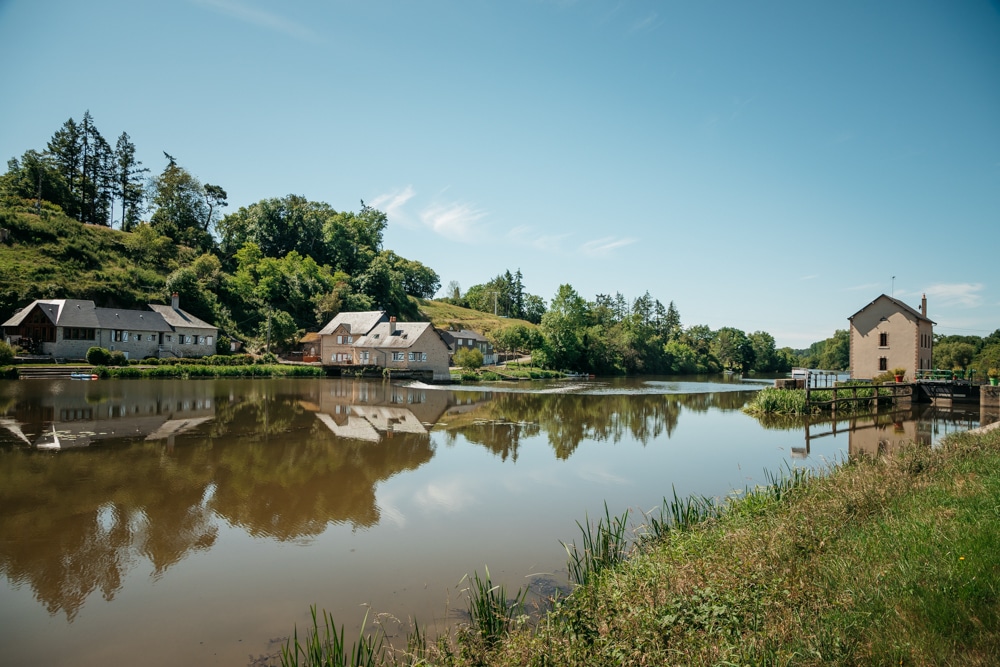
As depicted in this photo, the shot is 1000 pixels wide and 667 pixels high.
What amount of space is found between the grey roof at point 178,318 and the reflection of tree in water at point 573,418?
1280 inches

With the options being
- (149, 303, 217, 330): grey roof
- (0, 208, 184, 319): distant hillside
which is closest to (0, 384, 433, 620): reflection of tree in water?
(149, 303, 217, 330): grey roof

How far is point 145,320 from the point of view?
47.8 metres

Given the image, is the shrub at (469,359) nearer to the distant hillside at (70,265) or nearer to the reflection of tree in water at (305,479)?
the distant hillside at (70,265)

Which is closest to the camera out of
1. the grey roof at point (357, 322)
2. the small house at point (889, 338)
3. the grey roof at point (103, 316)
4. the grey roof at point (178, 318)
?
the small house at point (889, 338)

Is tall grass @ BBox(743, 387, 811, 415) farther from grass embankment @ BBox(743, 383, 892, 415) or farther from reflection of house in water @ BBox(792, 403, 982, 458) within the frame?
reflection of house in water @ BBox(792, 403, 982, 458)

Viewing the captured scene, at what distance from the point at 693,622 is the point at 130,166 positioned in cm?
9951

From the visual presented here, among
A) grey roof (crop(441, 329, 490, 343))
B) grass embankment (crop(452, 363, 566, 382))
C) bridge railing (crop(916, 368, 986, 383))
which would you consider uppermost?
grey roof (crop(441, 329, 490, 343))

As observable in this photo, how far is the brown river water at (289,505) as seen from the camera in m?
6.55

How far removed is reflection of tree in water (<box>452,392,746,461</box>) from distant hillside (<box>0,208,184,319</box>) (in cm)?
3909

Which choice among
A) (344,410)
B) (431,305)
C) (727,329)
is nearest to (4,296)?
(344,410)

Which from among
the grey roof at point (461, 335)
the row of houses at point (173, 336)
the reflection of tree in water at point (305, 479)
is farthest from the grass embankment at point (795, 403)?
the grey roof at point (461, 335)

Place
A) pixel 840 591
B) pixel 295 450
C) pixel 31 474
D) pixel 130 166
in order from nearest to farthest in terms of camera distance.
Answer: pixel 840 591 → pixel 31 474 → pixel 295 450 → pixel 130 166

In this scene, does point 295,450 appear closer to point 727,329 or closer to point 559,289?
point 559,289

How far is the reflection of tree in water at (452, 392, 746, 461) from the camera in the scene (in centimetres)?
2028
